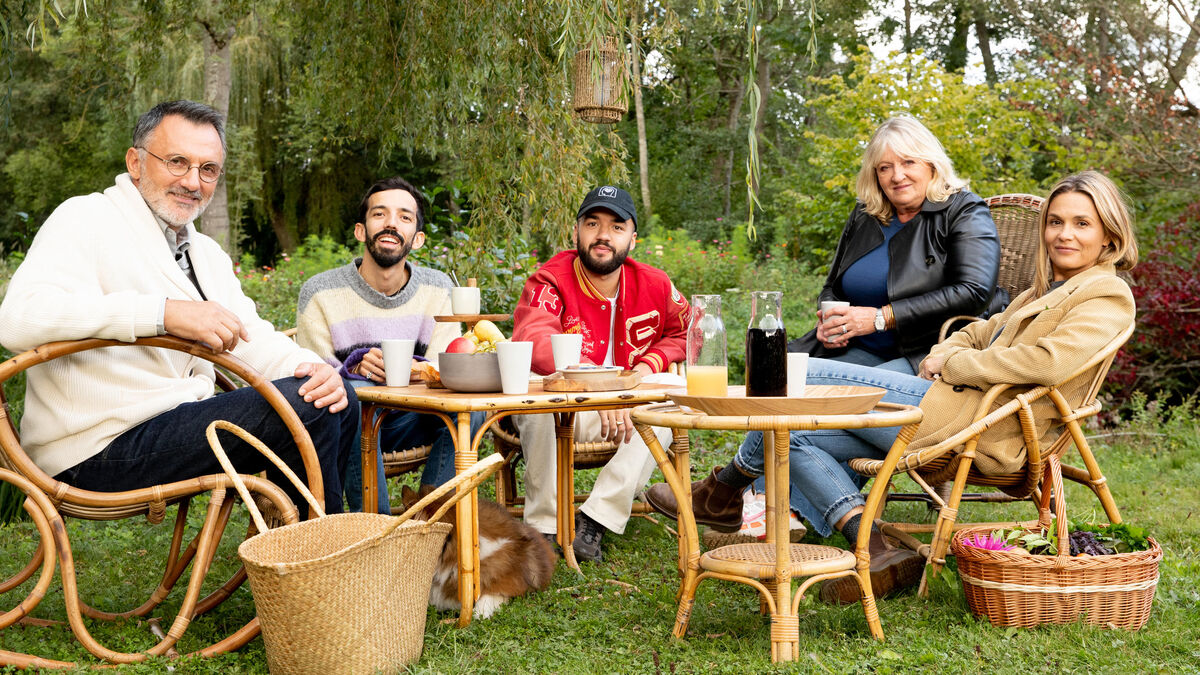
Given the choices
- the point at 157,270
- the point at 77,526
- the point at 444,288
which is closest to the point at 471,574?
the point at 157,270

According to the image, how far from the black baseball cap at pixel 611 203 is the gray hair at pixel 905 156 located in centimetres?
92

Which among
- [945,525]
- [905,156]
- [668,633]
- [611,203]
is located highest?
[905,156]

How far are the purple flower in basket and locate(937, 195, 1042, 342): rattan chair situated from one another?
1.41 metres

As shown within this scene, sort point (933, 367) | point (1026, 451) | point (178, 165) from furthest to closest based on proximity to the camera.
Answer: point (933, 367) → point (1026, 451) → point (178, 165)

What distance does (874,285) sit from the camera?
12.6 ft

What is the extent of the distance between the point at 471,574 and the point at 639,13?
12.6 feet

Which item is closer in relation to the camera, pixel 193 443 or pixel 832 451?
pixel 193 443

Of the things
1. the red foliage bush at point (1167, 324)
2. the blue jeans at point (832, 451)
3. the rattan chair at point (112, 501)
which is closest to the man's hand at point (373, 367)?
the rattan chair at point (112, 501)

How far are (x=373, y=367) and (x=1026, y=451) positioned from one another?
7.36 ft

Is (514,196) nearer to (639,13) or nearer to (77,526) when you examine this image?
(639,13)

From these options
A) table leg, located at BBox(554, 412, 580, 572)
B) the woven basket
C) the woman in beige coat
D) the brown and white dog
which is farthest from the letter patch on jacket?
the woven basket

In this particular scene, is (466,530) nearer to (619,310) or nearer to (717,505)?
(717,505)

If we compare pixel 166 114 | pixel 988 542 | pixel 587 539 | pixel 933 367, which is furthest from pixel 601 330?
pixel 166 114

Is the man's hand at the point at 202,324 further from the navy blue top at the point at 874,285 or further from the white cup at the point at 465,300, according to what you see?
the navy blue top at the point at 874,285
